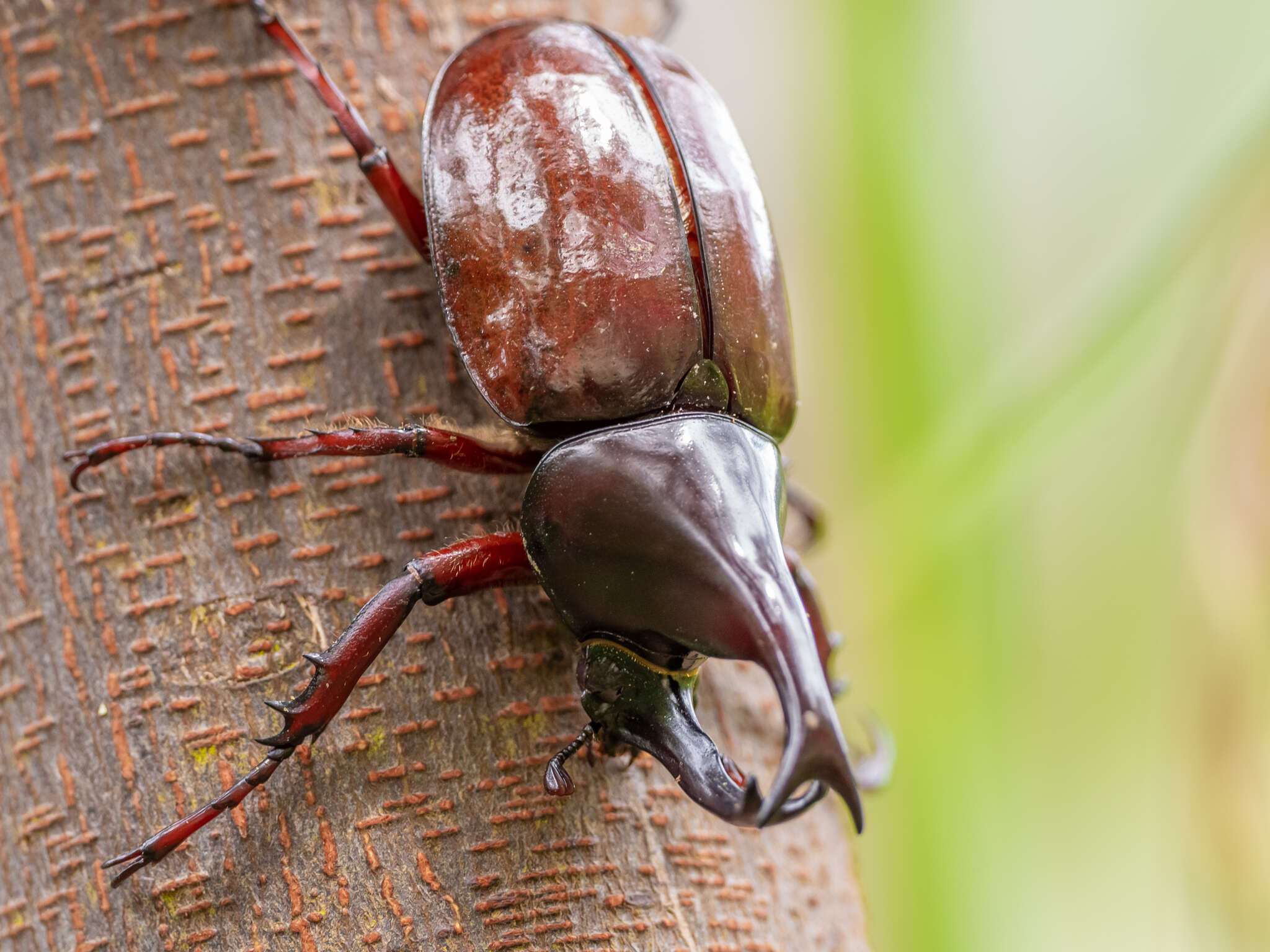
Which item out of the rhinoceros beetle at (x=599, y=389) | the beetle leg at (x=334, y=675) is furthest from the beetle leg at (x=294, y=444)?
the beetle leg at (x=334, y=675)

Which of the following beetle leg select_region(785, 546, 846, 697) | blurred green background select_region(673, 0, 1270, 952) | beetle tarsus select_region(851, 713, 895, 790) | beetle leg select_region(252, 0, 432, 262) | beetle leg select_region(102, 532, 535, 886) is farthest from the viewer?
blurred green background select_region(673, 0, 1270, 952)

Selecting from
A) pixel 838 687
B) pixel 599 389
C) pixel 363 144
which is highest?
pixel 363 144

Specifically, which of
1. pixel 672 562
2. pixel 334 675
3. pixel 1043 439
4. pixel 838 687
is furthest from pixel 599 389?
pixel 1043 439

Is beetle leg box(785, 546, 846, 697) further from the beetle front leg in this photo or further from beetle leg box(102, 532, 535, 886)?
beetle leg box(102, 532, 535, 886)

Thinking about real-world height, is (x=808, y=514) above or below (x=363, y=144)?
below

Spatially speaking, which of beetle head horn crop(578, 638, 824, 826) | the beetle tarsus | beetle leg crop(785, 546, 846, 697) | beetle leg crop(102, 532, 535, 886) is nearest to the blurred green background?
the beetle tarsus

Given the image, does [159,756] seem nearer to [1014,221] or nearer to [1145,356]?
[1145,356]

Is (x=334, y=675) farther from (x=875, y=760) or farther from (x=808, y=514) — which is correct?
(x=875, y=760)
